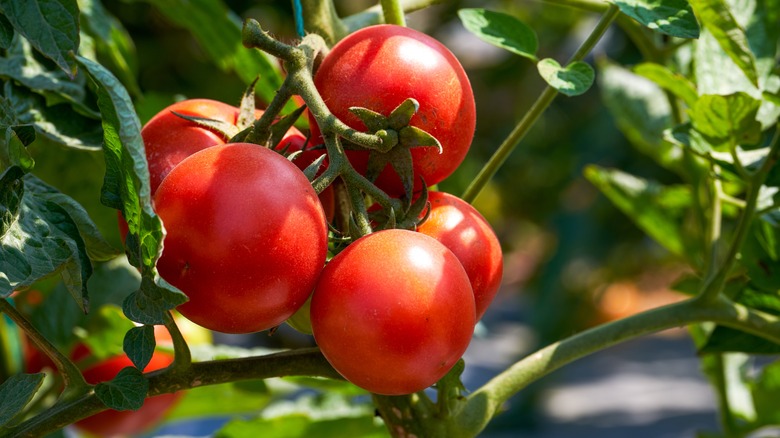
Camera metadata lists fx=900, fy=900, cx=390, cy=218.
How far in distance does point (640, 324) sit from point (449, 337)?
6.6 inches

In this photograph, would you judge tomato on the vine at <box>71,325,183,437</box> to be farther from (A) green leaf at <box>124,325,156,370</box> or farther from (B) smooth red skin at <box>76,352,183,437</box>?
(A) green leaf at <box>124,325,156,370</box>

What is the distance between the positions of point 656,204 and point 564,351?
350 millimetres

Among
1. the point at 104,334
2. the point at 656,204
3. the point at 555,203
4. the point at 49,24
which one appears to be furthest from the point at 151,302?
the point at 555,203

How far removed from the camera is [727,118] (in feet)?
1.70

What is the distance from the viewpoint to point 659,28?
42 centimetres

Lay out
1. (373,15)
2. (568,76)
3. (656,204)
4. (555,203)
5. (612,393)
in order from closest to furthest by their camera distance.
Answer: (568,76)
(373,15)
(656,204)
(555,203)
(612,393)

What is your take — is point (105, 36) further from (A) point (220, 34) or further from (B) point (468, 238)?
(B) point (468, 238)

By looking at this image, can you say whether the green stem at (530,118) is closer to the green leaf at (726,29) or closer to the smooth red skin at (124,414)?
the green leaf at (726,29)

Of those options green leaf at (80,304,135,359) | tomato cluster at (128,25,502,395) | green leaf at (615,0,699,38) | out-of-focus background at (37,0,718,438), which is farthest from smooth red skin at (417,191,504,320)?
out-of-focus background at (37,0,718,438)

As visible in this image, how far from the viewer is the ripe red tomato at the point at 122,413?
2.36 ft

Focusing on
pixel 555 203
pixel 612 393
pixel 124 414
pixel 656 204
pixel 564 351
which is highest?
pixel 564 351

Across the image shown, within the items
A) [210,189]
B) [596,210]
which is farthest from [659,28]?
[596,210]

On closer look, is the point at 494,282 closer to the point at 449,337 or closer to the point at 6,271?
the point at 449,337

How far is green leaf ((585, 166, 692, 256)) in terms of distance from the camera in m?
0.78
